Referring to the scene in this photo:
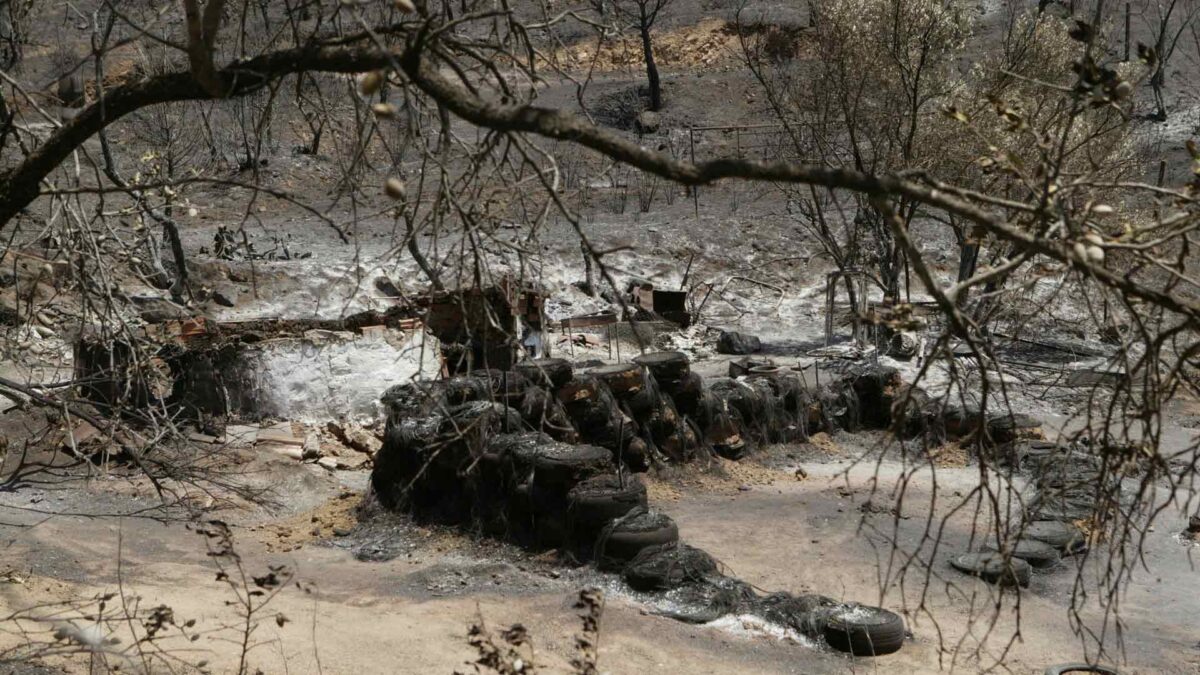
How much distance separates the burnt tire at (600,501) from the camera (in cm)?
886

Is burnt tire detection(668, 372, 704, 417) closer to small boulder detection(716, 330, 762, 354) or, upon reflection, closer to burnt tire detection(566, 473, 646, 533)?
burnt tire detection(566, 473, 646, 533)

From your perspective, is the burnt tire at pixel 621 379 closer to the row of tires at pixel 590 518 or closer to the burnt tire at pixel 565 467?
the row of tires at pixel 590 518

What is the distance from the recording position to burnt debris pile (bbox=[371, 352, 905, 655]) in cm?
786

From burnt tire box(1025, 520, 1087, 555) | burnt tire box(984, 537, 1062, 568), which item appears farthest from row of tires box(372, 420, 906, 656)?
burnt tire box(1025, 520, 1087, 555)

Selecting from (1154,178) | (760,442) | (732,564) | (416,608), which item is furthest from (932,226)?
(416,608)

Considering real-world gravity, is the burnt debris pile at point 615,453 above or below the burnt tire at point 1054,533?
above

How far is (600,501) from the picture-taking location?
29.1 ft

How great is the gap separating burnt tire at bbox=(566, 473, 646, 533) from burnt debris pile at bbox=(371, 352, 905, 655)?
0.04 feet

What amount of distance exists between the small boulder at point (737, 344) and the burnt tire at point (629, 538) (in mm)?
9603

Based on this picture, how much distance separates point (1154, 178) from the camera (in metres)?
29.0

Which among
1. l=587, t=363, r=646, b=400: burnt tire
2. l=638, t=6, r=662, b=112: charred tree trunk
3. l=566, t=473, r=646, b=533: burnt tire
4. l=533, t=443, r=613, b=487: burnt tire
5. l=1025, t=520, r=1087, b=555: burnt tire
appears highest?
l=638, t=6, r=662, b=112: charred tree trunk

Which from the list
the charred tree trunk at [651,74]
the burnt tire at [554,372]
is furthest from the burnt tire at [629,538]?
the charred tree trunk at [651,74]

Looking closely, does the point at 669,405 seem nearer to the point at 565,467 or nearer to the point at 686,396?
the point at 686,396

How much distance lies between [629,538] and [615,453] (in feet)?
9.27
